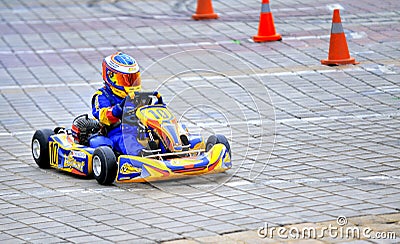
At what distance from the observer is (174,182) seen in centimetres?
815

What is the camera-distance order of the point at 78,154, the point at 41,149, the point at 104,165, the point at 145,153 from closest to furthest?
the point at 104,165 < the point at 145,153 < the point at 78,154 < the point at 41,149

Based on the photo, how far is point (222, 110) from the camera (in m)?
11.0

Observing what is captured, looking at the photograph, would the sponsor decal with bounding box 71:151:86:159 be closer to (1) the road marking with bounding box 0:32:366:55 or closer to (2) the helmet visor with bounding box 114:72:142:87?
(2) the helmet visor with bounding box 114:72:142:87

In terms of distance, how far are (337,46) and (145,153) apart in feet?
17.7

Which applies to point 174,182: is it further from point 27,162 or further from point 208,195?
point 27,162

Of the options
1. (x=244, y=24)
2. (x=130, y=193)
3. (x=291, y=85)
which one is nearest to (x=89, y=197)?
(x=130, y=193)

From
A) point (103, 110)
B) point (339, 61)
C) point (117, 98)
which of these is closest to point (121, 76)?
point (117, 98)

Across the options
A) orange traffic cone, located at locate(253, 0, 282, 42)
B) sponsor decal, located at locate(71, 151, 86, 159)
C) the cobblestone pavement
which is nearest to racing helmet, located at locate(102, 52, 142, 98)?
sponsor decal, located at locate(71, 151, 86, 159)

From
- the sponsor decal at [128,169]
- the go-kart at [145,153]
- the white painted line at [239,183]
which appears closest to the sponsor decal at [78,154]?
the go-kart at [145,153]

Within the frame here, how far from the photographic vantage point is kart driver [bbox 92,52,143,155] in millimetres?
8320

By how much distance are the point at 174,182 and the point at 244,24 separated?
769 cm

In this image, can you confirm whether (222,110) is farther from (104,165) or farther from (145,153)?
(104,165)

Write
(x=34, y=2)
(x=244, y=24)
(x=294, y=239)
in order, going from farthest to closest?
(x=34, y=2)
(x=244, y=24)
(x=294, y=239)

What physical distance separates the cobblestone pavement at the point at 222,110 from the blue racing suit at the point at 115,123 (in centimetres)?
41
